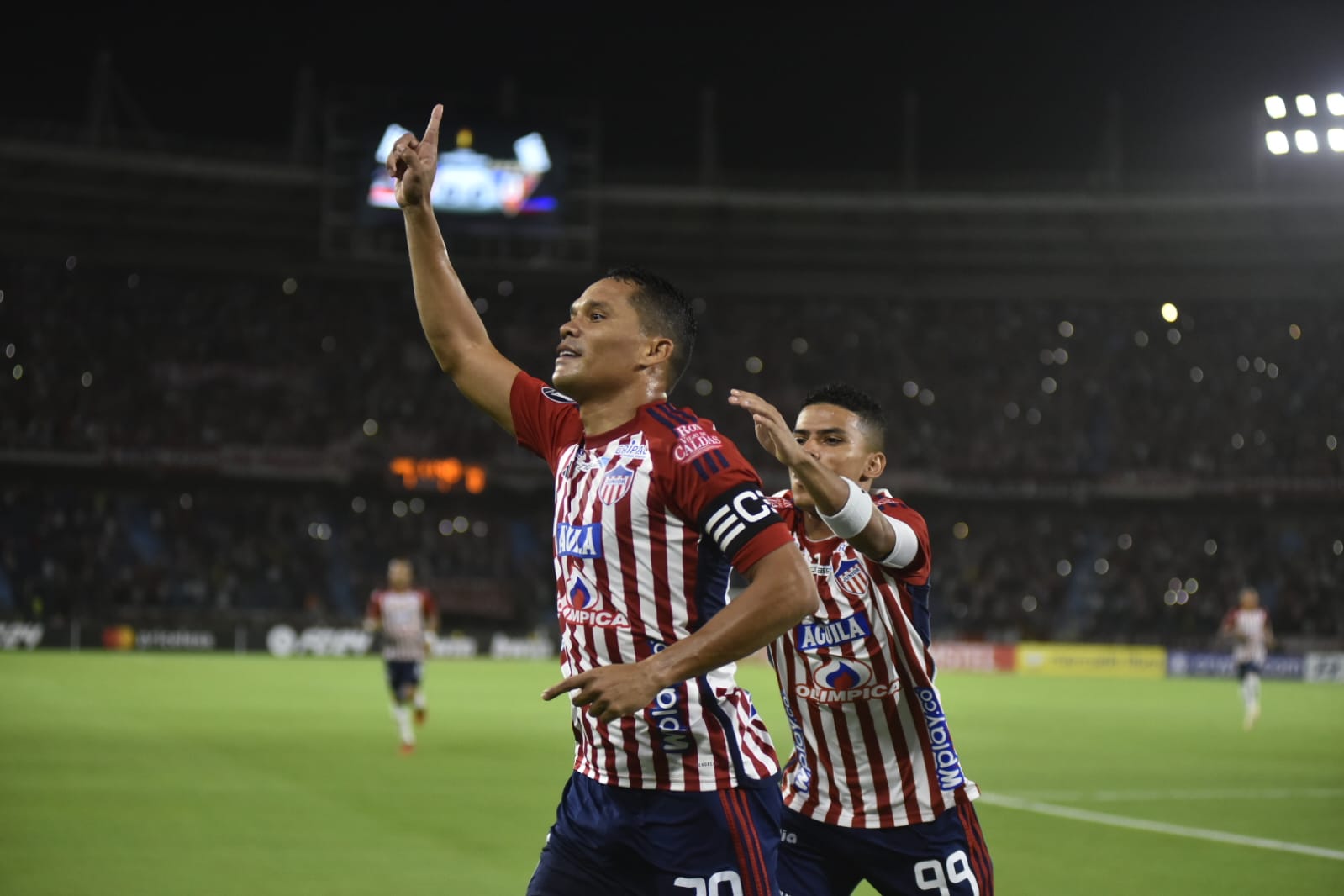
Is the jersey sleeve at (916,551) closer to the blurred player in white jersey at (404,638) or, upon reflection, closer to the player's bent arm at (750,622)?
the player's bent arm at (750,622)

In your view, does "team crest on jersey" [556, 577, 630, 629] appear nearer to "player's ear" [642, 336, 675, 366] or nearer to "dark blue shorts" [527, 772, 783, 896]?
"dark blue shorts" [527, 772, 783, 896]

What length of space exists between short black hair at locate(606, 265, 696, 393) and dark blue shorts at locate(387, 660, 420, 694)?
14.5 m

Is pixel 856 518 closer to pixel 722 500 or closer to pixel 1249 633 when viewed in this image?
pixel 722 500

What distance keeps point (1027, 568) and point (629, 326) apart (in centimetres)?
4920

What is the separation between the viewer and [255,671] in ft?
110

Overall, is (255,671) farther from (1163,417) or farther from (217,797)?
(1163,417)

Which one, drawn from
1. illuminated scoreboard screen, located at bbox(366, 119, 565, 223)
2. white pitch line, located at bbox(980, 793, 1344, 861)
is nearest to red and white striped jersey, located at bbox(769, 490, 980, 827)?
white pitch line, located at bbox(980, 793, 1344, 861)

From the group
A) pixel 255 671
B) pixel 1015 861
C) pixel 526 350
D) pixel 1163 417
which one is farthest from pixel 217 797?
pixel 1163 417

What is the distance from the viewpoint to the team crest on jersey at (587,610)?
415cm

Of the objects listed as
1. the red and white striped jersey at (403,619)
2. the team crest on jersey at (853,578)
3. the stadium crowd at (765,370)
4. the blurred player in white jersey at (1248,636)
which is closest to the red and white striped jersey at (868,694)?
the team crest on jersey at (853,578)

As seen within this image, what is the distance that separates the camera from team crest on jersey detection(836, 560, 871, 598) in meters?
5.69

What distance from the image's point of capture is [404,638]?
19031 millimetres

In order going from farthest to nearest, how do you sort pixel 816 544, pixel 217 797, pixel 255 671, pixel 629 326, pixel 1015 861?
pixel 255 671
pixel 217 797
pixel 1015 861
pixel 816 544
pixel 629 326

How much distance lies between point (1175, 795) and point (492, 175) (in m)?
29.3
